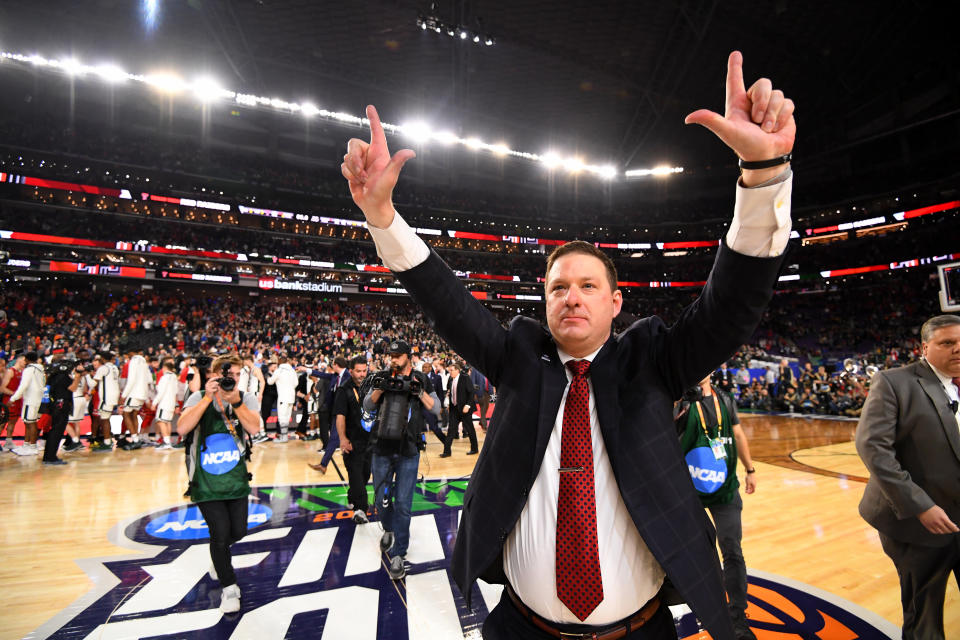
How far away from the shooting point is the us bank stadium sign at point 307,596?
3.07 metres

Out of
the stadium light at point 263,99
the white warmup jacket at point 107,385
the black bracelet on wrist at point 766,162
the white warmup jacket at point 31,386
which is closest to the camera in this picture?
the black bracelet on wrist at point 766,162

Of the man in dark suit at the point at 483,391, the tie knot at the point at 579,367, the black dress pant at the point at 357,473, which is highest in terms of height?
the tie knot at the point at 579,367

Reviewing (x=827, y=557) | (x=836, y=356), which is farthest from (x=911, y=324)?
(x=827, y=557)

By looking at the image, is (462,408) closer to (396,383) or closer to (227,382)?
(396,383)

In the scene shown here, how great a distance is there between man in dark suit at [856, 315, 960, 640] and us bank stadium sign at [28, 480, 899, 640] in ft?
2.85

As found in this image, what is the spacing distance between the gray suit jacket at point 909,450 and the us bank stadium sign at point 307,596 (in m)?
1.15

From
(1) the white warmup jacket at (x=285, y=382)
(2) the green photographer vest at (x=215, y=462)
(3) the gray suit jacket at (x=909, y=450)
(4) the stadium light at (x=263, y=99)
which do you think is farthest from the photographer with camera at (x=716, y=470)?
(4) the stadium light at (x=263, y=99)

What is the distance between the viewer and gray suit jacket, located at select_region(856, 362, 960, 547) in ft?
8.04

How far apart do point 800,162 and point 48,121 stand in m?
48.4

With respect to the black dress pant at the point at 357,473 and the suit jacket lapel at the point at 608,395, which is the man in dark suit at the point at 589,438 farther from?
the black dress pant at the point at 357,473

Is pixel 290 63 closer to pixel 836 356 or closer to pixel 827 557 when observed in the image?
pixel 827 557

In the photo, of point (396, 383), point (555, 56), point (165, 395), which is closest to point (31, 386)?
point (165, 395)

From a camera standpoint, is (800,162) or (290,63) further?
(800,162)

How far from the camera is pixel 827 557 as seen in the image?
4258 mm
